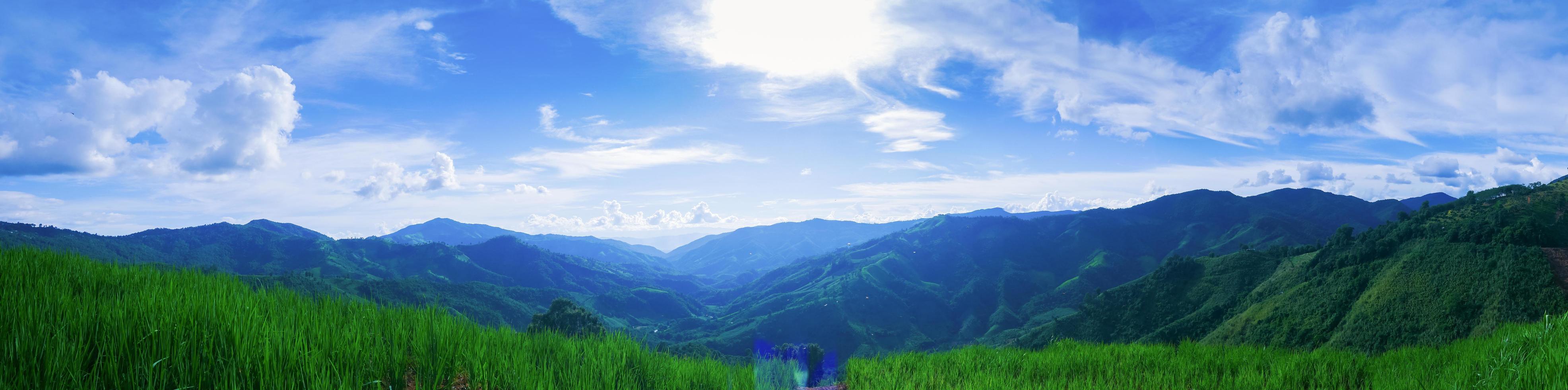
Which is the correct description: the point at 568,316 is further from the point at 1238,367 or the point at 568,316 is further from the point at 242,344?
the point at 242,344

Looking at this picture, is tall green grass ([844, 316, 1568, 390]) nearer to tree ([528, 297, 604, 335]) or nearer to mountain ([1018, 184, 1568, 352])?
mountain ([1018, 184, 1568, 352])

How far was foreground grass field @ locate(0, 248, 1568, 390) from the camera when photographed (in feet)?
12.2

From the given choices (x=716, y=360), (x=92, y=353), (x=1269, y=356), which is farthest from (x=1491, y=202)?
(x=92, y=353)

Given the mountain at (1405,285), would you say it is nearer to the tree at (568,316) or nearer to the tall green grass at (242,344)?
the tall green grass at (242,344)

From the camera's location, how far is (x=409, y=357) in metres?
5.48

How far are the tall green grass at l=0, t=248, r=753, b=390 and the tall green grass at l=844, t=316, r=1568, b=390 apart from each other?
11.2ft

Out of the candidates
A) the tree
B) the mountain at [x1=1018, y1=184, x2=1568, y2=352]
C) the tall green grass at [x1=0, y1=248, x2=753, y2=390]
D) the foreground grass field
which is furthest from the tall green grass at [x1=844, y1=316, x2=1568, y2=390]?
the tree

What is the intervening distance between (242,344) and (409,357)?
1.62 meters

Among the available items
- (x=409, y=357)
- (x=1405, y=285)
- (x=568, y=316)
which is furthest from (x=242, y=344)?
(x=1405, y=285)

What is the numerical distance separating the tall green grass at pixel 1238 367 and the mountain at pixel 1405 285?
2751 cm

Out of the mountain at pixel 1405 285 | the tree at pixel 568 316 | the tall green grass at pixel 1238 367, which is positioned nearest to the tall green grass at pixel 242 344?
the tall green grass at pixel 1238 367

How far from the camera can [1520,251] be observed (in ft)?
182

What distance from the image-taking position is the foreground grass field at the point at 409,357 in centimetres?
371

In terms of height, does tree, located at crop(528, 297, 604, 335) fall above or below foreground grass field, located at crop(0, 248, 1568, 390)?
below
